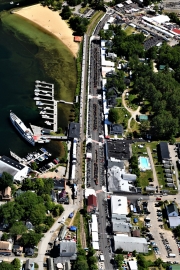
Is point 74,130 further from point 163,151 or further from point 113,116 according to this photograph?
point 163,151

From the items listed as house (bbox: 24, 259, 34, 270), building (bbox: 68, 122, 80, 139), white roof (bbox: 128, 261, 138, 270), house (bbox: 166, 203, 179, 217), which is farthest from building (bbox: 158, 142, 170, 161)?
house (bbox: 24, 259, 34, 270)

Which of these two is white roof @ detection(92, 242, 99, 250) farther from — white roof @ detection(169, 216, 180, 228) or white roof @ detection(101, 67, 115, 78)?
white roof @ detection(101, 67, 115, 78)

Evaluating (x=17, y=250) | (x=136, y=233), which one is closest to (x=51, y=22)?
(x=136, y=233)

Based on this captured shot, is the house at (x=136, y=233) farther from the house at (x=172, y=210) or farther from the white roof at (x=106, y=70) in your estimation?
the white roof at (x=106, y=70)

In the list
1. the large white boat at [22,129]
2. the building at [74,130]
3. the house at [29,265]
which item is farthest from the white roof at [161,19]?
the house at [29,265]

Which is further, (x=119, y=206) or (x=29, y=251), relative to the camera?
(x=119, y=206)

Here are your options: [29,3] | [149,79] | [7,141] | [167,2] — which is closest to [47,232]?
[7,141]
